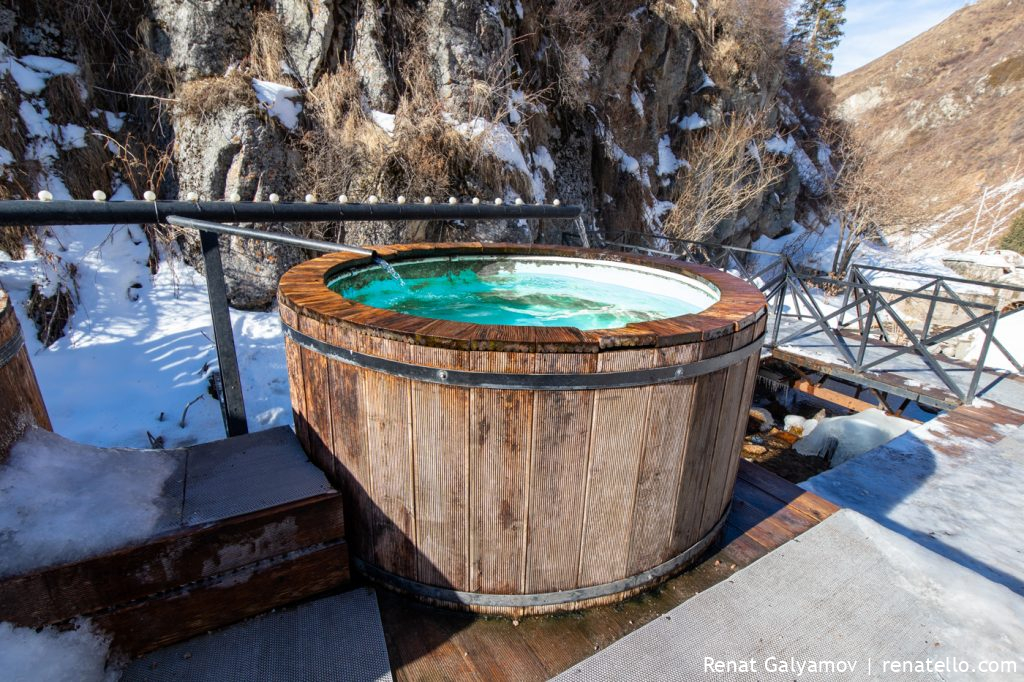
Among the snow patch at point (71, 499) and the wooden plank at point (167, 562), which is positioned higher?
the snow patch at point (71, 499)

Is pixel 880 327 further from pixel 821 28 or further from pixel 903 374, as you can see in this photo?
pixel 821 28

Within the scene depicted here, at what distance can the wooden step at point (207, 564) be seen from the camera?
1420mm

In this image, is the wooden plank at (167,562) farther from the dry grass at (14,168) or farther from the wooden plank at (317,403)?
the dry grass at (14,168)

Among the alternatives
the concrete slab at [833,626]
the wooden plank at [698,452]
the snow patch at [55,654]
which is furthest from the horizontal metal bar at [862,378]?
the snow patch at [55,654]

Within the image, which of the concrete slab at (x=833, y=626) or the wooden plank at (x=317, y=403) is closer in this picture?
the concrete slab at (x=833, y=626)

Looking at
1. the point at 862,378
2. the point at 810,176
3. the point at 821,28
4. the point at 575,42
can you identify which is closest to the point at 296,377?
the point at 862,378

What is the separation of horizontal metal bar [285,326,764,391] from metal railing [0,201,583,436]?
0.61 meters

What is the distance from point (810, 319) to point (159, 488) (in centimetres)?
804

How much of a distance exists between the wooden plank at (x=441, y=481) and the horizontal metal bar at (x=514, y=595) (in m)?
0.05

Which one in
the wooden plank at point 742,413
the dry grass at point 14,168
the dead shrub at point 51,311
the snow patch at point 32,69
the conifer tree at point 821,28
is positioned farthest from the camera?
the conifer tree at point 821,28

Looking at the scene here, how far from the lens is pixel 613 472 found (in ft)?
5.65

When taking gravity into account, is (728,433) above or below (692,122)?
below

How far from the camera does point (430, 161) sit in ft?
22.1

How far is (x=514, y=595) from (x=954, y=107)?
3900cm
